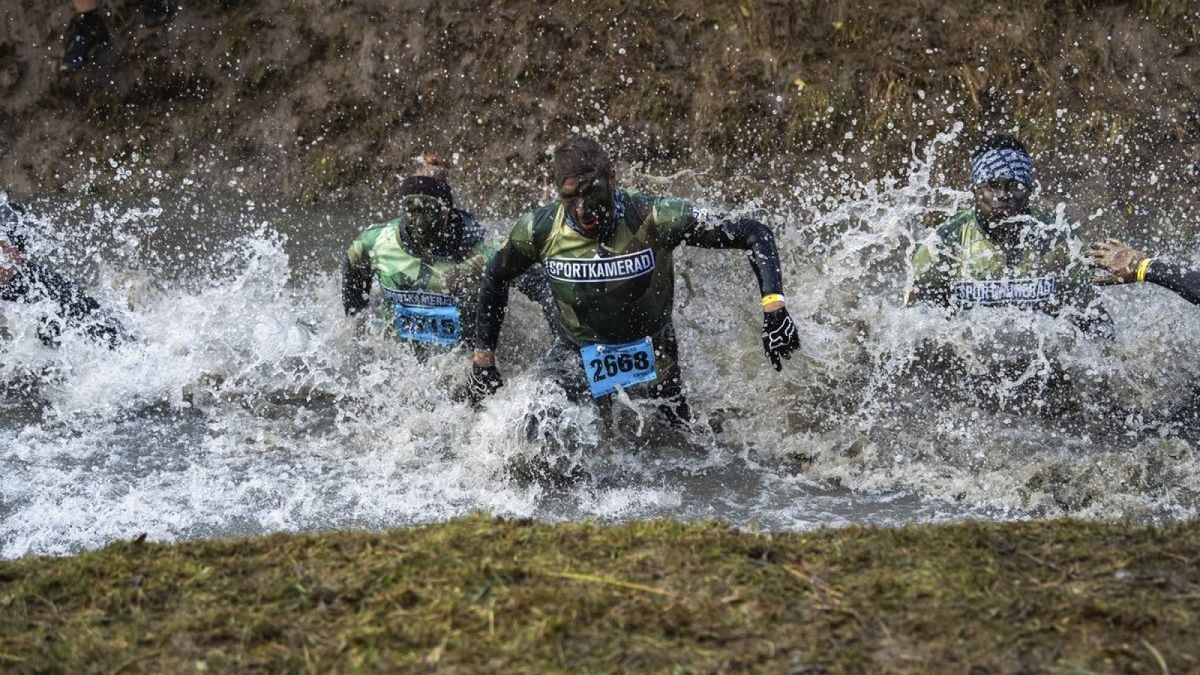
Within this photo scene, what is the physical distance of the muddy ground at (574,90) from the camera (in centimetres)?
1129

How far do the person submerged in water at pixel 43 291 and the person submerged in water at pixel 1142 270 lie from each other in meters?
6.11

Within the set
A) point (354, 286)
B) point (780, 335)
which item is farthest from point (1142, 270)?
point (354, 286)

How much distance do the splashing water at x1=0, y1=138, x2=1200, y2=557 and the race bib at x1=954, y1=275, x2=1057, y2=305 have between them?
0.13 meters

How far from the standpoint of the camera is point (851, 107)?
11555mm

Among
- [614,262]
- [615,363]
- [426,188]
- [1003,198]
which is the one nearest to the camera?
[614,262]

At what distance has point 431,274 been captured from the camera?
8.02 metres

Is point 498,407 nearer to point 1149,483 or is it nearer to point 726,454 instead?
point 726,454

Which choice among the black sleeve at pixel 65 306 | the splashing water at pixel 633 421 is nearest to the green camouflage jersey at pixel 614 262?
the splashing water at pixel 633 421

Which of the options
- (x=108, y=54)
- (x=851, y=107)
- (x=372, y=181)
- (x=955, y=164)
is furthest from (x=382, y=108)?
(x=955, y=164)

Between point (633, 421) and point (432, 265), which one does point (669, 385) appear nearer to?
point (633, 421)

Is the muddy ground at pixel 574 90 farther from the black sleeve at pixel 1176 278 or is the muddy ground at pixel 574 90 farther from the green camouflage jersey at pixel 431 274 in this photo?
the black sleeve at pixel 1176 278

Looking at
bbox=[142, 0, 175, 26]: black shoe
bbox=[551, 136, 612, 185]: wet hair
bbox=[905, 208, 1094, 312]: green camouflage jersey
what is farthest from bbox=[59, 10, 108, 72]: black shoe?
bbox=[905, 208, 1094, 312]: green camouflage jersey

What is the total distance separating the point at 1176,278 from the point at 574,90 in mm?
6601

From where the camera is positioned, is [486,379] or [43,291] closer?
[486,379]
